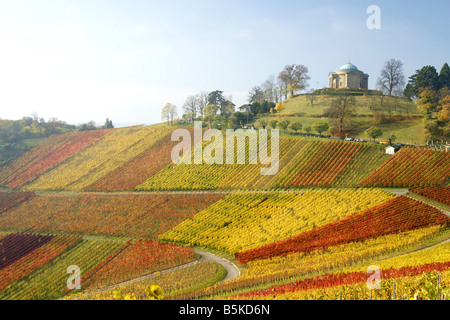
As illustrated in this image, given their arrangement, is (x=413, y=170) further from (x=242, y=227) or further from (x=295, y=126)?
(x=295, y=126)

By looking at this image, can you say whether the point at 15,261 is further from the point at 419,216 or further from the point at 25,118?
the point at 25,118

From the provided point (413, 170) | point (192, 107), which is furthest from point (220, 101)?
point (413, 170)

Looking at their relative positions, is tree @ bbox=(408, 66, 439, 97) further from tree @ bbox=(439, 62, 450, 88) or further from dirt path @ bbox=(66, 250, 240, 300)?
dirt path @ bbox=(66, 250, 240, 300)

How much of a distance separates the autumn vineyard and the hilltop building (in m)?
35.3

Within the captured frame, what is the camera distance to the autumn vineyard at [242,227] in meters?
18.5

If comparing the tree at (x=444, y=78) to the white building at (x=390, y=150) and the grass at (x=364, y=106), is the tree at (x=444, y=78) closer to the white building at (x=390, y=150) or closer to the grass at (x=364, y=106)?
the grass at (x=364, y=106)

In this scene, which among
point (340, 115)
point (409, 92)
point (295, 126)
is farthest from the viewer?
point (409, 92)

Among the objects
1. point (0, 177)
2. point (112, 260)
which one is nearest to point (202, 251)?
point (112, 260)

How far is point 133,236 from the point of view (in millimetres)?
29000

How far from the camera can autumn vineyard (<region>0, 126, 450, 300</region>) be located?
18500 mm

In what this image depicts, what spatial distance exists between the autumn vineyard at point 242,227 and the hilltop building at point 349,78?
3530 centimetres

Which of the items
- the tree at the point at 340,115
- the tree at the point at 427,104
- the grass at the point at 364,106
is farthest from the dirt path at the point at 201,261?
the grass at the point at 364,106

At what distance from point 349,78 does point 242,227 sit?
5606cm

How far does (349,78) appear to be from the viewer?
7394 cm
